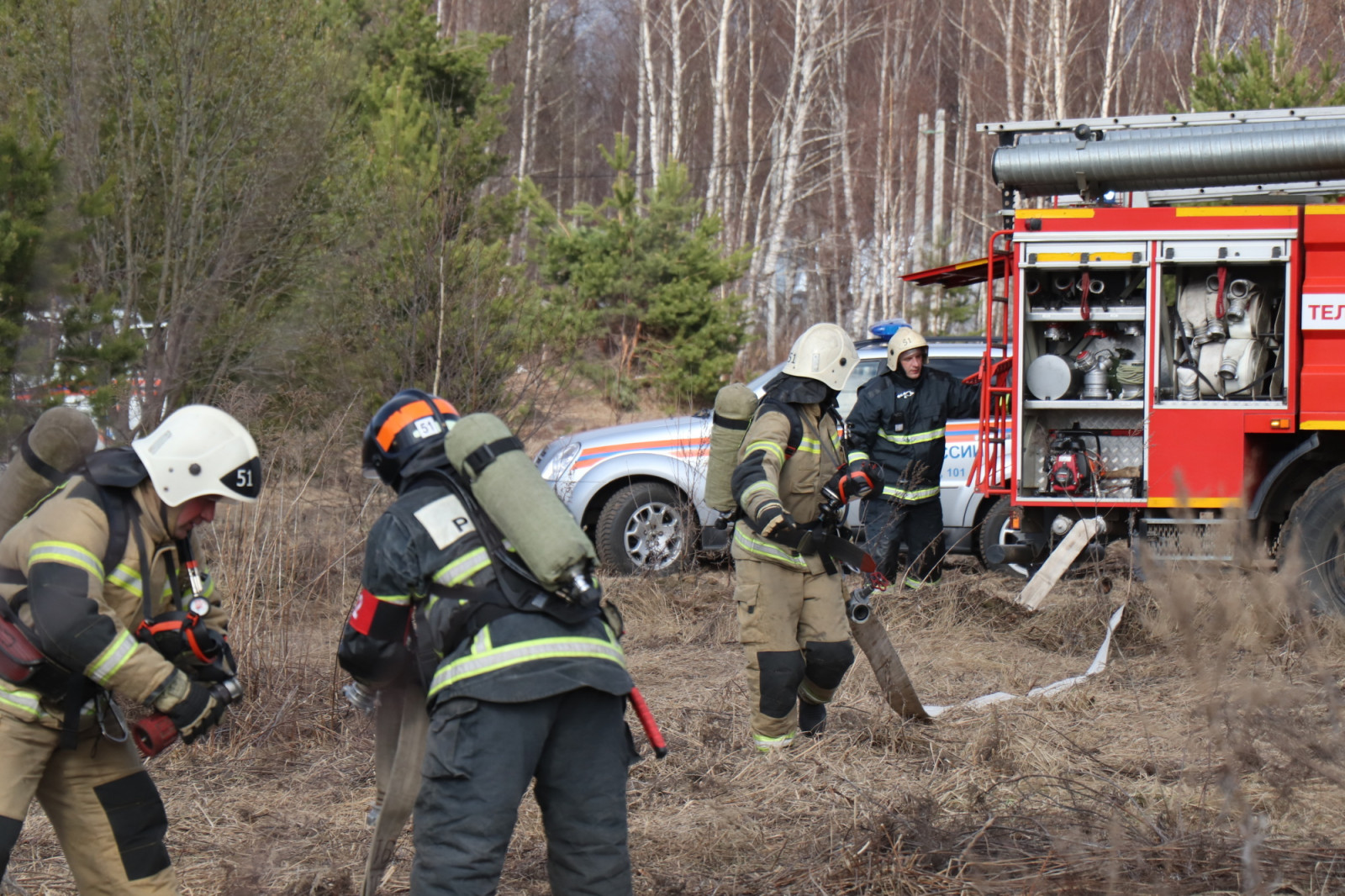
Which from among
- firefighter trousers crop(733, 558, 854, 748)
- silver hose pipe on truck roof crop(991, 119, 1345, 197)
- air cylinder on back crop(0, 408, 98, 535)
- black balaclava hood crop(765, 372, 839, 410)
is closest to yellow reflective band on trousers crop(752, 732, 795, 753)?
firefighter trousers crop(733, 558, 854, 748)

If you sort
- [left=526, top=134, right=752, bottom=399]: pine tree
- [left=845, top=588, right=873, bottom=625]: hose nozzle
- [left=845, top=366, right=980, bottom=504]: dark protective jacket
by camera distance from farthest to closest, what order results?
[left=526, top=134, right=752, bottom=399]: pine tree → [left=845, top=366, right=980, bottom=504]: dark protective jacket → [left=845, top=588, right=873, bottom=625]: hose nozzle

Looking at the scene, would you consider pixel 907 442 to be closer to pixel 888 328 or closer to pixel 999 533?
pixel 888 328

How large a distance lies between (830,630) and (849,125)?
962 inches

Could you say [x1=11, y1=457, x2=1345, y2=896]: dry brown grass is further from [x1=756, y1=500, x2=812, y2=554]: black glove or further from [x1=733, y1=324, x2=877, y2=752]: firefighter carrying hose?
[x1=756, y1=500, x2=812, y2=554]: black glove

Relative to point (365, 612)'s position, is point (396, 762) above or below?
below

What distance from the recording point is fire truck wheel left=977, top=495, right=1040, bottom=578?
7.70 m

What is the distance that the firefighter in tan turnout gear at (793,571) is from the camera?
4.62 metres

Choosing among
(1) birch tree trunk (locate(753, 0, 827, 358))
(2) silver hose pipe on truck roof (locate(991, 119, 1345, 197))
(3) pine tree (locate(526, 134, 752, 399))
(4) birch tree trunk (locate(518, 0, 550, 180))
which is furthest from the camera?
(4) birch tree trunk (locate(518, 0, 550, 180))

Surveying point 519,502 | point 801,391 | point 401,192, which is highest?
point 401,192

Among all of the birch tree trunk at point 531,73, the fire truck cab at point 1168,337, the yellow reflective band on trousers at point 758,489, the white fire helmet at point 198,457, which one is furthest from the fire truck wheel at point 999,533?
the birch tree trunk at point 531,73

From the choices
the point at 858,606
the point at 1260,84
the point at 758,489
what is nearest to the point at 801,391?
the point at 758,489

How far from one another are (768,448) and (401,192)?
244 inches

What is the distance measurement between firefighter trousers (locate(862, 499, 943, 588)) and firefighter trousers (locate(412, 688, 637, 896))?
455 cm

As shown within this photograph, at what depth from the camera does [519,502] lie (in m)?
2.63
